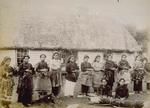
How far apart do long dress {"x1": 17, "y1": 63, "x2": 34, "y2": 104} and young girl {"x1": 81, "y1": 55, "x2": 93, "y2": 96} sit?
0.28 metres

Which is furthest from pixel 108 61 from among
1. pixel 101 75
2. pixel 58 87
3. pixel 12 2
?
pixel 12 2

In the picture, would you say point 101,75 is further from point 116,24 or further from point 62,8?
point 62,8

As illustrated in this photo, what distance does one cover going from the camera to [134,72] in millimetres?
1786

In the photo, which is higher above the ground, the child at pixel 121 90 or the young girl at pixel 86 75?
the young girl at pixel 86 75

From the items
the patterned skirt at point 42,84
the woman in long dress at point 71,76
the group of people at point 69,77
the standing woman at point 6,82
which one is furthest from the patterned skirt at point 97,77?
the standing woman at point 6,82

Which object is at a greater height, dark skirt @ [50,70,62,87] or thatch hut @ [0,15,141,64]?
thatch hut @ [0,15,141,64]

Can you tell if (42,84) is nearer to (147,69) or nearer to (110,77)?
(110,77)

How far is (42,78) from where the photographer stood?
5.64 feet

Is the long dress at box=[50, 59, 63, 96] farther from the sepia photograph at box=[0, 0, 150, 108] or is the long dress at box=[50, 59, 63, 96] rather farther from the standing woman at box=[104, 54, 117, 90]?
the standing woman at box=[104, 54, 117, 90]

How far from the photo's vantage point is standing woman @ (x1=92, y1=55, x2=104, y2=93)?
5.74 feet

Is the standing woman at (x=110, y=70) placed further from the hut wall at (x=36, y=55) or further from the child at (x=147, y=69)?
the hut wall at (x=36, y=55)

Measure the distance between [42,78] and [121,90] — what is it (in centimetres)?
45

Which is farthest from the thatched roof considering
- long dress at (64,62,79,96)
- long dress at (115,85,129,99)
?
long dress at (115,85,129,99)

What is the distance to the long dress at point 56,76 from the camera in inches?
67.5
